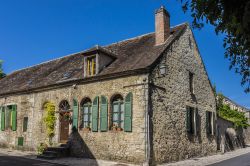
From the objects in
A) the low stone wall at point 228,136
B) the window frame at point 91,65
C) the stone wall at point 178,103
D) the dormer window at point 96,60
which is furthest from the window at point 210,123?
the window frame at point 91,65

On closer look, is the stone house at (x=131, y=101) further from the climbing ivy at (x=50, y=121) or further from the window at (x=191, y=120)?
the climbing ivy at (x=50, y=121)

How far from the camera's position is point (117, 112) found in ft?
43.7

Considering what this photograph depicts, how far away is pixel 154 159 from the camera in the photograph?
39.7ft

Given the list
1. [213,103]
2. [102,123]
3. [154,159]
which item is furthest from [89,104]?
[213,103]

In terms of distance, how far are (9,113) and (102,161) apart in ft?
31.8

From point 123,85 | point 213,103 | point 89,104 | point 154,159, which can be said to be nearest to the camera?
point 154,159

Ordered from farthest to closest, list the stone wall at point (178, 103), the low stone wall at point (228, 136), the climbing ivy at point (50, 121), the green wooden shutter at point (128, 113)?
the low stone wall at point (228, 136) < the climbing ivy at point (50, 121) < the stone wall at point (178, 103) < the green wooden shutter at point (128, 113)

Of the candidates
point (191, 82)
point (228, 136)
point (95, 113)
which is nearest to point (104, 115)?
point (95, 113)

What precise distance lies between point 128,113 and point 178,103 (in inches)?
130

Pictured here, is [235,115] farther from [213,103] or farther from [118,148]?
[118,148]

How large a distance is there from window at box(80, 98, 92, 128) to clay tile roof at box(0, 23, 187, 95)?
4.34 feet

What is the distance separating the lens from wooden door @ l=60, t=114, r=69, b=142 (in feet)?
51.5

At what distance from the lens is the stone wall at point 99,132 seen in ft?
Result: 40.2

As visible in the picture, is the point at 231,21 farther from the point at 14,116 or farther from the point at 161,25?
the point at 14,116
